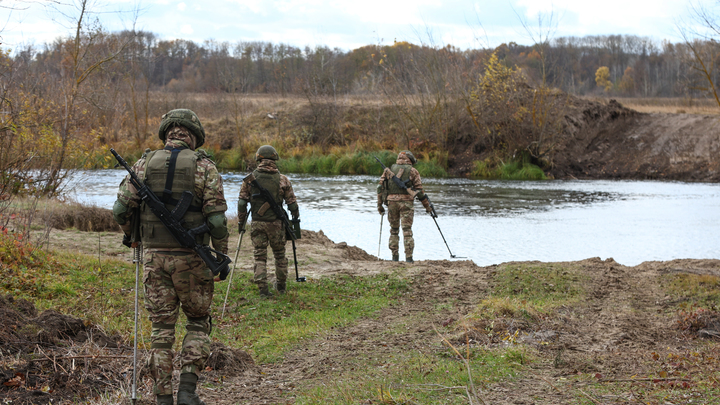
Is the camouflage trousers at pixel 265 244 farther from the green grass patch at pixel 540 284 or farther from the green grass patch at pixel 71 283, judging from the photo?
the green grass patch at pixel 540 284

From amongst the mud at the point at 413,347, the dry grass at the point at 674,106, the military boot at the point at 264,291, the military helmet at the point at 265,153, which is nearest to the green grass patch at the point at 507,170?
the dry grass at the point at 674,106

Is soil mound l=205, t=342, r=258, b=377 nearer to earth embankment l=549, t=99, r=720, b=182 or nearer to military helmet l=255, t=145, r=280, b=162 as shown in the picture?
military helmet l=255, t=145, r=280, b=162

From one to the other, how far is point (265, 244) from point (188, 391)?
478 centimetres

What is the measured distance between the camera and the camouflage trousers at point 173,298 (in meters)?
4.81

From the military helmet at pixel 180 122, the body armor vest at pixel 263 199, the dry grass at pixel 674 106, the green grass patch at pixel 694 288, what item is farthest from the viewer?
the dry grass at pixel 674 106

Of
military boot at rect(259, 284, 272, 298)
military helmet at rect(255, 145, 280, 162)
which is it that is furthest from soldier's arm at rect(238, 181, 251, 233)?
military boot at rect(259, 284, 272, 298)

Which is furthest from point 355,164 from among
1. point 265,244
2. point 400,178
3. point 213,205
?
point 213,205

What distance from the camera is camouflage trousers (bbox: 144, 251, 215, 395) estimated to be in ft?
15.8

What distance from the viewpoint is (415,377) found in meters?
5.37

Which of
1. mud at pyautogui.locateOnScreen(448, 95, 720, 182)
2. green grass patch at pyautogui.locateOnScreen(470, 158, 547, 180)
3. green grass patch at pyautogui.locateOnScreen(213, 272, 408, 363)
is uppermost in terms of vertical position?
mud at pyautogui.locateOnScreen(448, 95, 720, 182)

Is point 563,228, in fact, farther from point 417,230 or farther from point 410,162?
point 410,162

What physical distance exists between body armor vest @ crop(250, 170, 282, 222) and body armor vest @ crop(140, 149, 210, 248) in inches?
165

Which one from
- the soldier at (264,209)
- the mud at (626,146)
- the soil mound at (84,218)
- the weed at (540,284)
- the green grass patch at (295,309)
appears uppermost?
the mud at (626,146)

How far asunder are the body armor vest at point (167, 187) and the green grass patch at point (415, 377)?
1.83 metres
